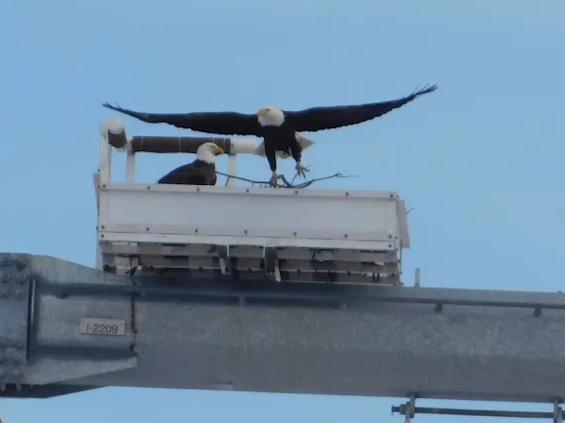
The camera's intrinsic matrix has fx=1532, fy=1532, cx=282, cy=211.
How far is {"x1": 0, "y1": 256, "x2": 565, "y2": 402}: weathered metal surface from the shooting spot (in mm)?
10414

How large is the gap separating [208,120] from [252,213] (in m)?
2.76

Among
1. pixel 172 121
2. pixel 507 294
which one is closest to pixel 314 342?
pixel 507 294

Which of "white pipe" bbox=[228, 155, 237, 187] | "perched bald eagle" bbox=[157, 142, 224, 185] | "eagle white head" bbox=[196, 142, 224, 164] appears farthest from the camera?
"white pipe" bbox=[228, 155, 237, 187]

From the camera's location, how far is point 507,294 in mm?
10523

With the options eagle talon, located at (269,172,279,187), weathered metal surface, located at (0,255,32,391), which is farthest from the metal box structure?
eagle talon, located at (269,172,279,187)

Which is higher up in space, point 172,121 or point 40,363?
point 172,121

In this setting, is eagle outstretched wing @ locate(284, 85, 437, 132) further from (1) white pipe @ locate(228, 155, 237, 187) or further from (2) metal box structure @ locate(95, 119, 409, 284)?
(2) metal box structure @ locate(95, 119, 409, 284)

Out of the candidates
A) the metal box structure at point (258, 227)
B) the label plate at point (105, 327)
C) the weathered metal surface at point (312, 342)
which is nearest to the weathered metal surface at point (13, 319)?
the weathered metal surface at point (312, 342)

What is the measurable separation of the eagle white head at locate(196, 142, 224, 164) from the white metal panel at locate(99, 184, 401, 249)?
2.82m

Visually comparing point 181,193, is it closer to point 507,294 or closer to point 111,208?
point 111,208

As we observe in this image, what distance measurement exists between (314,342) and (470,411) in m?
1.17

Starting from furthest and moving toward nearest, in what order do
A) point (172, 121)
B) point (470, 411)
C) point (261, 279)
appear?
point (172, 121), point (261, 279), point (470, 411)

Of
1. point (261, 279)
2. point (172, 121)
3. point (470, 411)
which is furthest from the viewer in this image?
point (172, 121)

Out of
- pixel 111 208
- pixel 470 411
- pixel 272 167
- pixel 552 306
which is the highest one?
pixel 272 167
